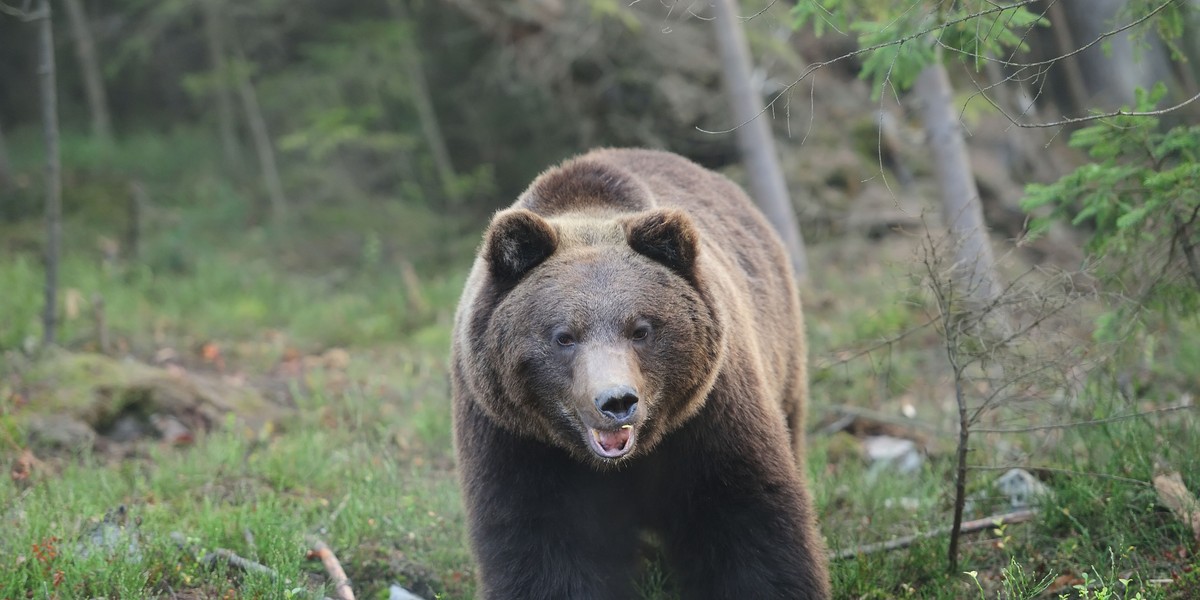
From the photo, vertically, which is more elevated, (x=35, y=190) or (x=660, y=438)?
(x=35, y=190)

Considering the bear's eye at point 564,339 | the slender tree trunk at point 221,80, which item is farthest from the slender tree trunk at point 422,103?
the bear's eye at point 564,339

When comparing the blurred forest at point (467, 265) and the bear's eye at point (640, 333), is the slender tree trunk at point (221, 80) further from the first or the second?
the bear's eye at point (640, 333)

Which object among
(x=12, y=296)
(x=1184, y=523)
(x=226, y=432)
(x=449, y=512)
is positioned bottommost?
(x=1184, y=523)

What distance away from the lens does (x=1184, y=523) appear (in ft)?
16.5

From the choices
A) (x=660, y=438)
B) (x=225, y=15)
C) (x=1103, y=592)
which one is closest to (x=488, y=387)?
(x=660, y=438)

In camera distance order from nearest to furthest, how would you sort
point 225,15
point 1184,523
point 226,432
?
point 1184,523 < point 226,432 < point 225,15

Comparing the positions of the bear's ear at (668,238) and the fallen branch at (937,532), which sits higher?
the bear's ear at (668,238)

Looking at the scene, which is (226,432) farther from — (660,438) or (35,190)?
(35,190)

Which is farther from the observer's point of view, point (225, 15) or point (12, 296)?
point (225, 15)

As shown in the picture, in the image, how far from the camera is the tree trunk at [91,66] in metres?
18.6

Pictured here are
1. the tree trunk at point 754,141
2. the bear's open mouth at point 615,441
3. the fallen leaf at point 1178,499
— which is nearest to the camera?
the bear's open mouth at point 615,441

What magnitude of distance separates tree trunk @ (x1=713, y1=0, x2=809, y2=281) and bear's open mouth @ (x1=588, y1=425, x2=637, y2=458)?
8210 millimetres

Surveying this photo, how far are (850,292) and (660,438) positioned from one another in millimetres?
8732

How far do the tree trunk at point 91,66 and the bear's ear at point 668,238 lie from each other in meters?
17.4
